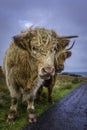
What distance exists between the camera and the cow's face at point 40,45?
1223 centimetres

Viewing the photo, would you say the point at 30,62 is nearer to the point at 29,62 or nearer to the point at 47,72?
the point at 29,62

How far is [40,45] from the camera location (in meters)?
12.5

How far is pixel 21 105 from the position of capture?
16.6 metres

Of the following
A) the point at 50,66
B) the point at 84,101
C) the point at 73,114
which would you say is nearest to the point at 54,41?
the point at 50,66

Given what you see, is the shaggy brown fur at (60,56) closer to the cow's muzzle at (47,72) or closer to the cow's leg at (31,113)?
the cow's leg at (31,113)

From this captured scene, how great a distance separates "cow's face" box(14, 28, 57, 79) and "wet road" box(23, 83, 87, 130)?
185 centimetres

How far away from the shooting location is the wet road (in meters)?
13.0

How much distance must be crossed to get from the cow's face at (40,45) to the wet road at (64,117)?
1.85 m

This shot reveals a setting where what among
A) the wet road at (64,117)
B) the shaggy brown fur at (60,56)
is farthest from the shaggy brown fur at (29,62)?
the wet road at (64,117)

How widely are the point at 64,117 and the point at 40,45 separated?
329 cm

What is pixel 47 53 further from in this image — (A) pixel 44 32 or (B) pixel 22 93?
(B) pixel 22 93

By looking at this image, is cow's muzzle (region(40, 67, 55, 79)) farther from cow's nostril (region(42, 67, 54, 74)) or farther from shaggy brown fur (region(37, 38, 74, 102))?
shaggy brown fur (region(37, 38, 74, 102))

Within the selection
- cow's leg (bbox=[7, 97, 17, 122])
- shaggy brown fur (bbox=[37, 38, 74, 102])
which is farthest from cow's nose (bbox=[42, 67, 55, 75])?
cow's leg (bbox=[7, 97, 17, 122])

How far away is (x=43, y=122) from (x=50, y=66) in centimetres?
241
